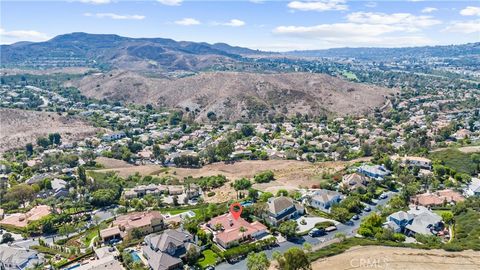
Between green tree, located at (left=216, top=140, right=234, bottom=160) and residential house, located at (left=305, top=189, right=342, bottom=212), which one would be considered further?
green tree, located at (left=216, top=140, right=234, bottom=160)

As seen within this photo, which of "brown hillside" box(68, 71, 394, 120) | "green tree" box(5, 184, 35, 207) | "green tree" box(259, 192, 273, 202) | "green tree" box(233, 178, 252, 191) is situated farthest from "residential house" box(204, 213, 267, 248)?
"brown hillside" box(68, 71, 394, 120)

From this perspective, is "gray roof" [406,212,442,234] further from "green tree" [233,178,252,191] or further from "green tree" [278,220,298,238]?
"green tree" [233,178,252,191]

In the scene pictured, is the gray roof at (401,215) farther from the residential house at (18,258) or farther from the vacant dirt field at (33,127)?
the vacant dirt field at (33,127)

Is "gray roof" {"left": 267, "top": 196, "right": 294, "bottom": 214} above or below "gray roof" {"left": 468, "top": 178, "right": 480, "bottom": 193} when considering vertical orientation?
above

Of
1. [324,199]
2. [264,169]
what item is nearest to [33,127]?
[264,169]

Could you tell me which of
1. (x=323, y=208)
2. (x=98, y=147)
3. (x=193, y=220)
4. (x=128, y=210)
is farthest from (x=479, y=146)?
(x=98, y=147)

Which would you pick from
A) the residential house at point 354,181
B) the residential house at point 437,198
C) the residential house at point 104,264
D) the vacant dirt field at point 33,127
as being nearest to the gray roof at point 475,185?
the residential house at point 437,198

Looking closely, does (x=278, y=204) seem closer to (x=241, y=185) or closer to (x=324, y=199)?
(x=324, y=199)
